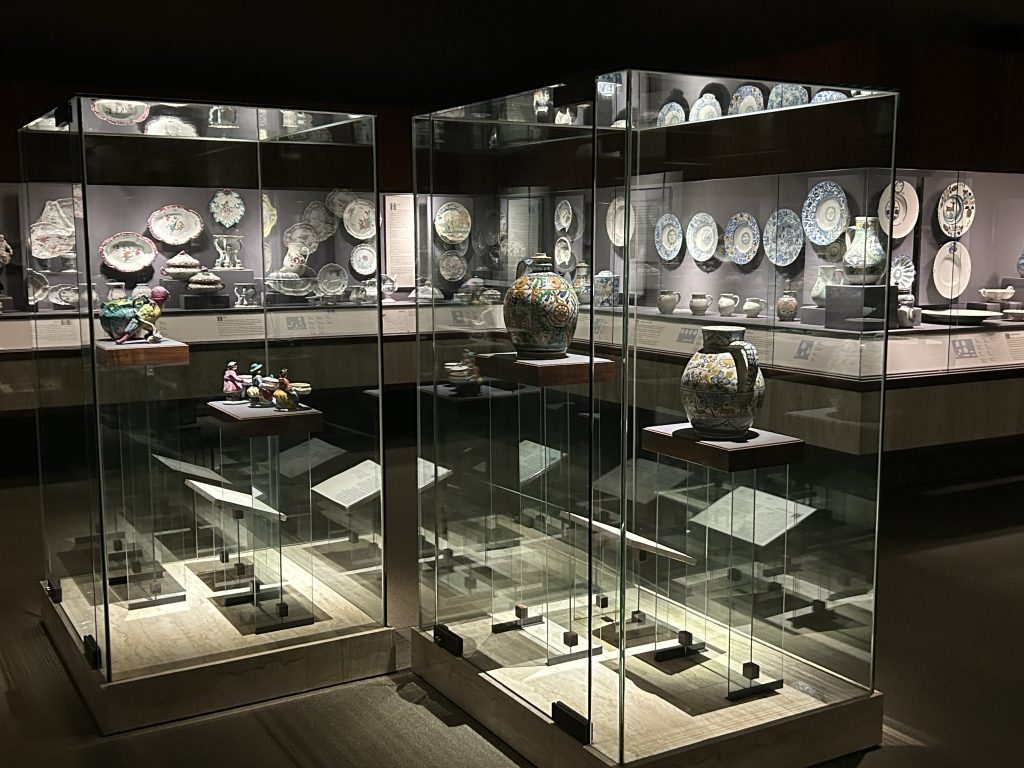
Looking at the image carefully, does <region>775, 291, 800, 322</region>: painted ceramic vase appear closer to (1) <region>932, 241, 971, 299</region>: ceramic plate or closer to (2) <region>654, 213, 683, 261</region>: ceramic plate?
(2) <region>654, 213, 683, 261</region>: ceramic plate

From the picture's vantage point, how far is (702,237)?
2457mm

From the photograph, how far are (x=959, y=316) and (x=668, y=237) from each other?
3.62m

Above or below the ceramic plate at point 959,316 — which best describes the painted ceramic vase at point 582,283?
above

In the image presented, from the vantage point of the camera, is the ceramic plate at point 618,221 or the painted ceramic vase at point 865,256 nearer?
the ceramic plate at point 618,221

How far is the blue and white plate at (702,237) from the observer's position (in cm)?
241

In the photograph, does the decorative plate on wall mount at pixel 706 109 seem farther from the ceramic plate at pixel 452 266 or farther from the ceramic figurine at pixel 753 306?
the ceramic plate at pixel 452 266

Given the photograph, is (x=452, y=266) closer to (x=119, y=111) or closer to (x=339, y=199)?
(x=339, y=199)

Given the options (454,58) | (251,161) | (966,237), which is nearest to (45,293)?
(251,161)

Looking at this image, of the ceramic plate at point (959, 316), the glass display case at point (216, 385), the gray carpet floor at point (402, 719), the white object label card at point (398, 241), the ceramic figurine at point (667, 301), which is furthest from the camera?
the white object label card at point (398, 241)

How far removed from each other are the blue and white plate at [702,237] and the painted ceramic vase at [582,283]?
250 mm

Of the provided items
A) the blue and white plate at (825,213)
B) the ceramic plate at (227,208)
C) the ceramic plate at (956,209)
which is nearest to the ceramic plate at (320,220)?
the ceramic plate at (227,208)

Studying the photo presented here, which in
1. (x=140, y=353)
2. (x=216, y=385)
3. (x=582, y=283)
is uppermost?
(x=582, y=283)

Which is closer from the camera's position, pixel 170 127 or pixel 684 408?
pixel 684 408

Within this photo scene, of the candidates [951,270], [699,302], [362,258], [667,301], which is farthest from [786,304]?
[951,270]
